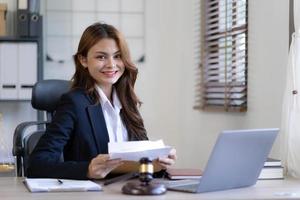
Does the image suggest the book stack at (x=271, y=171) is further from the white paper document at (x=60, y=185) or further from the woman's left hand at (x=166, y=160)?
the white paper document at (x=60, y=185)

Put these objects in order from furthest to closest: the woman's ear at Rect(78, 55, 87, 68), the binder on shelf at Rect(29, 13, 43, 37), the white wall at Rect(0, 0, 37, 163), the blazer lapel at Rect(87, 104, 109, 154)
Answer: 1. the white wall at Rect(0, 0, 37, 163)
2. the binder on shelf at Rect(29, 13, 43, 37)
3. the woman's ear at Rect(78, 55, 87, 68)
4. the blazer lapel at Rect(87, 104, 109, 154)

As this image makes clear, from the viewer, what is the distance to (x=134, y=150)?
1.69m

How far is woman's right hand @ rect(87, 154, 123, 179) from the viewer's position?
1768 mm

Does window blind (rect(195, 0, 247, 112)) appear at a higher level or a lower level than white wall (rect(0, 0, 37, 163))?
higher

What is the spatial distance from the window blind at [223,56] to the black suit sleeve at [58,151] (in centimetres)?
162

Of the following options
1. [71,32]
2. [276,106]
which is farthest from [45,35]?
[276,106]

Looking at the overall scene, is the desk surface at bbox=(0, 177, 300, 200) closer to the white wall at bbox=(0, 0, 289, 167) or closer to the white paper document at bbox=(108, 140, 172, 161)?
the white paper document at bbox=(108, 140, 172, 161)

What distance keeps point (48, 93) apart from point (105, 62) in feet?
3.32

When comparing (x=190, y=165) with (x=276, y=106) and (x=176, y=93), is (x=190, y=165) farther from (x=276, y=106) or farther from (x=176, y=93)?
(x=276, y=106)

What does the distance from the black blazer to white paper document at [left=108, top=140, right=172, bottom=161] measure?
0.35 m

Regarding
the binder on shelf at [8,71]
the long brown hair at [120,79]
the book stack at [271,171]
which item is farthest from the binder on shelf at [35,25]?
the book stack at [271,171]

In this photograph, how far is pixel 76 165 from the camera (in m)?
1.87

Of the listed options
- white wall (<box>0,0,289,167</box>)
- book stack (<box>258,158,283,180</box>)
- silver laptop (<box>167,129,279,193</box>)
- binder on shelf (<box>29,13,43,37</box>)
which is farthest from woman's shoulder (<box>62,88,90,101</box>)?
binder on shelf (<box>29,13,43,37</box>)

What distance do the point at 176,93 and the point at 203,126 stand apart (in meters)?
0.53
